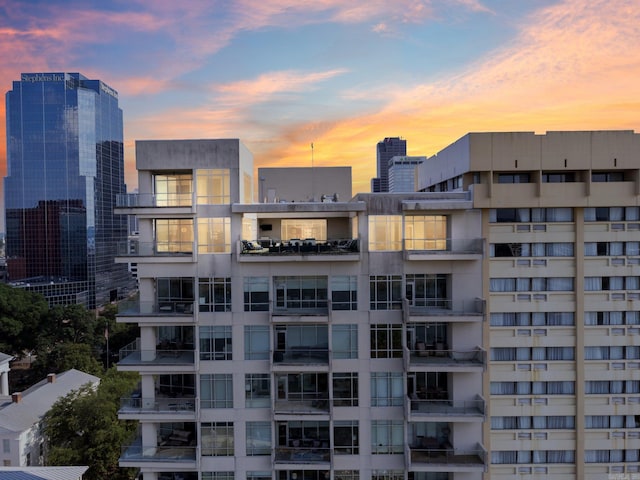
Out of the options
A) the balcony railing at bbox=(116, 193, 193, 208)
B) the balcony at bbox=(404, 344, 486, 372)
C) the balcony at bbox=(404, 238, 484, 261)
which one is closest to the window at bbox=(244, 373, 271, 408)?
the balcony at bbox=(404, 344, 486, 372)

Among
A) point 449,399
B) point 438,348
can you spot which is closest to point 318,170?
point 438,348

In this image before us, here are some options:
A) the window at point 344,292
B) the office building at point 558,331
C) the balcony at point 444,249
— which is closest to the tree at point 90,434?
the window at point 344,292

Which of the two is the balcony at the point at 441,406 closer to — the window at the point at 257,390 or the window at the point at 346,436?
the window at the point at 346,436

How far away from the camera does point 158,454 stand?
23812 millimetres

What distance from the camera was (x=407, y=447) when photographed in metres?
23.1

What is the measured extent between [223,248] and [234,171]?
415 centimetres

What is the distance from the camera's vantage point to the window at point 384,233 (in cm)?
2356

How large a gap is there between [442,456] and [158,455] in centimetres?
1525

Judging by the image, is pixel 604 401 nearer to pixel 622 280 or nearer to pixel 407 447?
pixel 622 280

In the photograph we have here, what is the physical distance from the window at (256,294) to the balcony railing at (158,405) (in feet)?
19.6

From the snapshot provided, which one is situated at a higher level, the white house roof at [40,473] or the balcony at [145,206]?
the balcony at [145,206]

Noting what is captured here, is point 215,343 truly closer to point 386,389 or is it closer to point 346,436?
point 346,436

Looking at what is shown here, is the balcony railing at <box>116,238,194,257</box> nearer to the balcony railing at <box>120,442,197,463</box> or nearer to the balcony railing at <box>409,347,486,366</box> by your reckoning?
the balcony railing at <box>120,442,197,463</box>

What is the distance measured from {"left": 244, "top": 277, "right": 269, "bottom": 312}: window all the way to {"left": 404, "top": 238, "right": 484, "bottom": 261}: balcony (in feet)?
25.2
